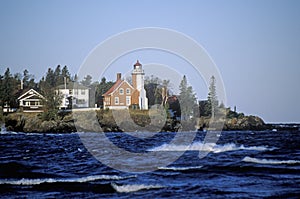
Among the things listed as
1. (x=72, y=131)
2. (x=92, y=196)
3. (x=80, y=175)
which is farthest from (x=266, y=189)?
(x=72, y=131)

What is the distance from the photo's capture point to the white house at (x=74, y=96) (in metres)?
111

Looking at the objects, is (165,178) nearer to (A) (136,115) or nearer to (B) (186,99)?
(A) (136,115)

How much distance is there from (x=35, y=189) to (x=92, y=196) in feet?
13.3

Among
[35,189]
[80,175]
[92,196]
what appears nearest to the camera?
[92,196]

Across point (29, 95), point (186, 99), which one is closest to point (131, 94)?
point (186, 99)

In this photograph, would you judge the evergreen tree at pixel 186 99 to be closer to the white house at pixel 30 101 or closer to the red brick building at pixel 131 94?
the red brick building at pixel 131 94

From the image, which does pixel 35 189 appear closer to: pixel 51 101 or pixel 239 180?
pixel 239 180

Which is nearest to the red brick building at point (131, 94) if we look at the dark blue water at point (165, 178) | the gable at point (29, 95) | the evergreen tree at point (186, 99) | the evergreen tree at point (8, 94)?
the evergreen tree at point (186, 99)

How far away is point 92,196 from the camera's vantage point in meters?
22.4

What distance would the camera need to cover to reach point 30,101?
108 metres

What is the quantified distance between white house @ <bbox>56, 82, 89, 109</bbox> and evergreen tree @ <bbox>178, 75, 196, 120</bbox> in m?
22.2

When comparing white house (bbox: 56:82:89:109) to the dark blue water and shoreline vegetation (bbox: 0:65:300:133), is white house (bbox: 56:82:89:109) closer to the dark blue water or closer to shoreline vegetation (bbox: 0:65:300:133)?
shoreline vegetation (bbox: 0:65:300:133)

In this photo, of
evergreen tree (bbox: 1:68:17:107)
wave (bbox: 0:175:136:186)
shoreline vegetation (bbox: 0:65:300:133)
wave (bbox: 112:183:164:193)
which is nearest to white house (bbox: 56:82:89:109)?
shoreline vegetation (bbox: 0:65:300:133)

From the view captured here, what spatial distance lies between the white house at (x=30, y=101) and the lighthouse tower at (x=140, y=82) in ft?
78.6
